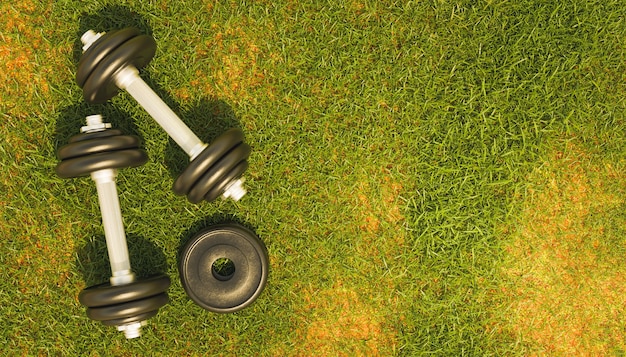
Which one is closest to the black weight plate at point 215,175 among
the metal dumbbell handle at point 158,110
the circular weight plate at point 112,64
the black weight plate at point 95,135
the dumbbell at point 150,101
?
the dumbbell at point 150,101

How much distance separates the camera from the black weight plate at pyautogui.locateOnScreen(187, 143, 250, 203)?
183 cm

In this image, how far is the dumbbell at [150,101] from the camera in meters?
1.82

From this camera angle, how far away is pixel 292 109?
7.41ft

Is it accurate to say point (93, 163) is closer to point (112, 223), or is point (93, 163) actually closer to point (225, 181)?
point (112, 223)

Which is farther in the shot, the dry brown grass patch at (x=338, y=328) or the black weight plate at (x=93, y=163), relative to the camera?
the dry brown grass patch at (x=338, y=328)

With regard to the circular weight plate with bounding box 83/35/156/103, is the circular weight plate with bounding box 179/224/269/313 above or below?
below

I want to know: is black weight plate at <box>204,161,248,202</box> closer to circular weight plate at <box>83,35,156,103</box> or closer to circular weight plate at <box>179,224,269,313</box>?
circular weight plate at <box>179,224,269,313</box>

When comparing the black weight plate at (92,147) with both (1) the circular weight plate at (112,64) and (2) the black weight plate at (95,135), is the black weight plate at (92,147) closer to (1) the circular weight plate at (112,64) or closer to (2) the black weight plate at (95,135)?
(2) the black weight plate at (95,135)

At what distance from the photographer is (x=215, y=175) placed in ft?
6.00

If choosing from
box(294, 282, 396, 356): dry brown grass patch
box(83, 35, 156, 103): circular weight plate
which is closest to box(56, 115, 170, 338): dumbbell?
box(83, 35, 156, 103): circular weight plate

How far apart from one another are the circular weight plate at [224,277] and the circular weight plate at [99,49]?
2.82 ft

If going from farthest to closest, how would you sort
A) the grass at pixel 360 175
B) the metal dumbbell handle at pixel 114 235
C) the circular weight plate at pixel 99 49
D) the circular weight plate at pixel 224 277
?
the grass at pixel 360 175 → the circular weight plate at pixel 224 277 → the metal dumbbell handle at pixel 114 235 → the circular weight plate at pixel 99 49

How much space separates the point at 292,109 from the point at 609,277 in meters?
1.81

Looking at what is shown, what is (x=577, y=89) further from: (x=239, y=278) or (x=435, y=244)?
(x=239, y=278)
